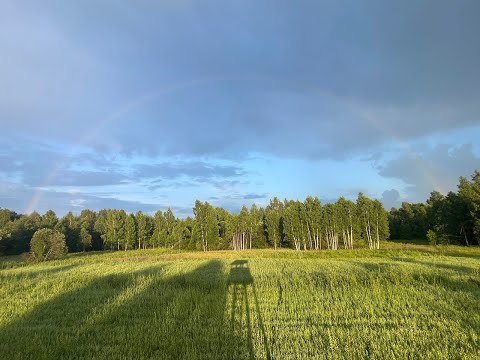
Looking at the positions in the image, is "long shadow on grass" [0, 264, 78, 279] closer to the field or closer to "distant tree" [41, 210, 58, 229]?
the field

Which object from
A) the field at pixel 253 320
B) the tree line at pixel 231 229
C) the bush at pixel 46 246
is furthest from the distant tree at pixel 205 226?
the field at pixel 253 320

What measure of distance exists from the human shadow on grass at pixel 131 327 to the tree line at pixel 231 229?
8231cm

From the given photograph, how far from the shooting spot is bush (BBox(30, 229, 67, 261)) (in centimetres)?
5922

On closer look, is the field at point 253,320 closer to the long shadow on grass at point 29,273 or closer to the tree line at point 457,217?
the long shadow on grass at point 29,273

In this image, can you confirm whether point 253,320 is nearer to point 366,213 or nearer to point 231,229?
point 366,213

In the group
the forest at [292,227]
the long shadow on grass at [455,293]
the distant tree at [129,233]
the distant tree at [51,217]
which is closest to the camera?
the long shadow on grass at [455,293]

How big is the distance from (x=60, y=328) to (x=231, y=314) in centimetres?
577

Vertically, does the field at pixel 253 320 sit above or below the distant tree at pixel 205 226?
below

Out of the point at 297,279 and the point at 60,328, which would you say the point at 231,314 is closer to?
the point at 60,328

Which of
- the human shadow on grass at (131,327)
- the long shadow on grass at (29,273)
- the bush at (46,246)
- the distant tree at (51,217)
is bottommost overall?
the human shadow on grass at (131,327)

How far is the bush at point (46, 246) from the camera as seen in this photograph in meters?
59.2

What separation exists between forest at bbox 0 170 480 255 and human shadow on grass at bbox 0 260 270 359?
7215 cm

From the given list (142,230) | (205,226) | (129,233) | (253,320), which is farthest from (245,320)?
(142,230)

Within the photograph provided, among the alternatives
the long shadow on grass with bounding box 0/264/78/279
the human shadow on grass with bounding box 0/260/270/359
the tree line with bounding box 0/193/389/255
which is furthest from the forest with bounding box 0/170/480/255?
the human shadow on grass with bounding box 0/260/270/359
